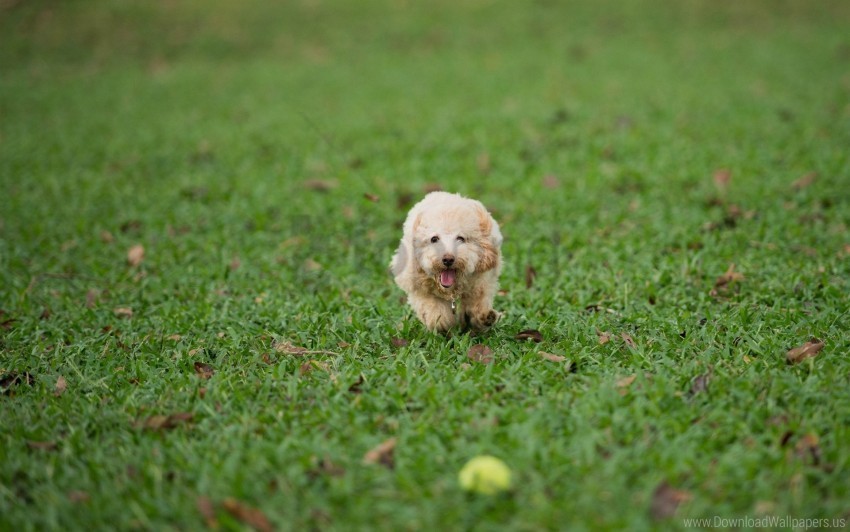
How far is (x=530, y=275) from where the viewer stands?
5.11 metres

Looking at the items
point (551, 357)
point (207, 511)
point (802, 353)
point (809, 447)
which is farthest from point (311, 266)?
point (809, 447)

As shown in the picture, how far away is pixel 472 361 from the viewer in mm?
3760

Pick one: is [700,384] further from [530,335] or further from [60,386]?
[60,386]

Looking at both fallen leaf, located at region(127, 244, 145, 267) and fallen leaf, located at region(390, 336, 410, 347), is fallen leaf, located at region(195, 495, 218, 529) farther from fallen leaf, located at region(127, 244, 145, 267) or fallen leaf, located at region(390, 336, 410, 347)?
fallen leaf, located at region(127, 244, 145, 267)

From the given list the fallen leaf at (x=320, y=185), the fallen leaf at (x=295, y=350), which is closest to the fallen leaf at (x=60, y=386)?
the fallen leaf at (x=295, y=350)

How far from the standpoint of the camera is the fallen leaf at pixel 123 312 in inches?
187

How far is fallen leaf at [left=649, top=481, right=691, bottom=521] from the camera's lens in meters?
2.50

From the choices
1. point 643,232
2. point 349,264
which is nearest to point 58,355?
point 349,264

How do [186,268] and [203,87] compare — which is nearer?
[186,268]

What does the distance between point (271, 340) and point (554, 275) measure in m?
2.05

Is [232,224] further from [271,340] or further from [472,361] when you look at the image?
[472,361]

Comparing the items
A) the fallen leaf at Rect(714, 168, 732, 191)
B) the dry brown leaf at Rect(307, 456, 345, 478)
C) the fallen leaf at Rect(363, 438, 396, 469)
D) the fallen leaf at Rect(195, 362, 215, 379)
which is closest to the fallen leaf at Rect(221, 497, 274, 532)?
the dry brown leaf at Rect(307, 456, 345, 478)

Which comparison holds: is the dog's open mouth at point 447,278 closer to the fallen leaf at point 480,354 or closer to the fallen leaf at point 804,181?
the fallen leaf at point 480,354

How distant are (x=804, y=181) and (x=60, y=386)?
613 centimetres
